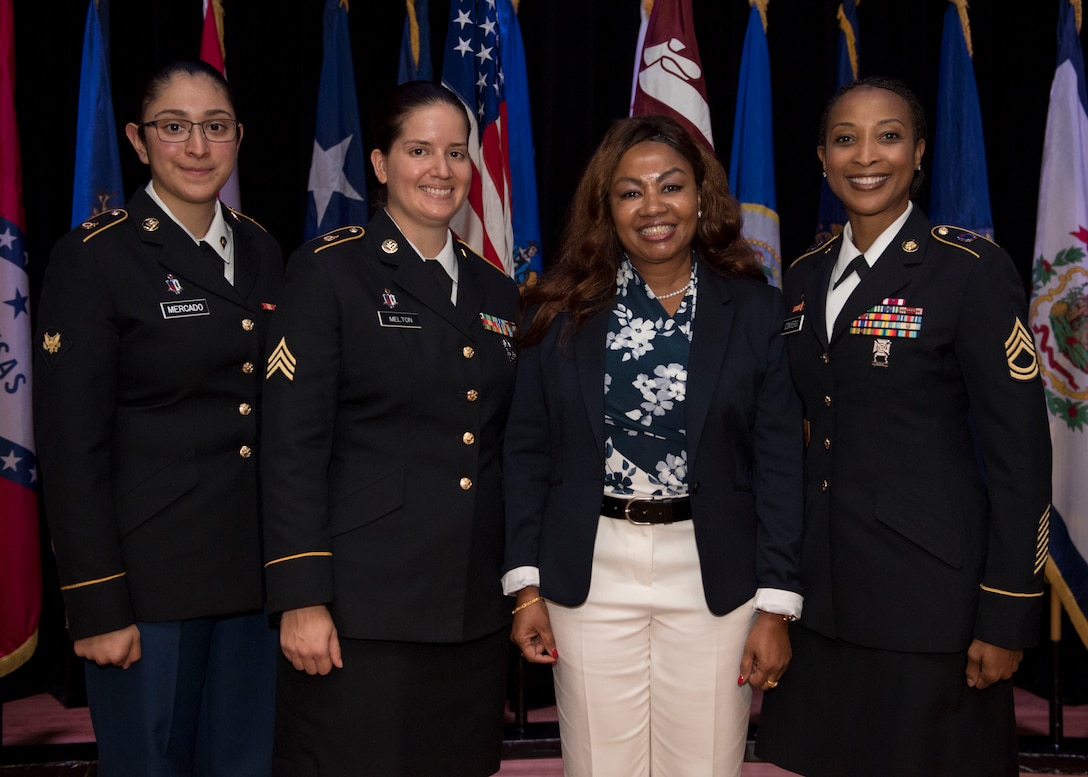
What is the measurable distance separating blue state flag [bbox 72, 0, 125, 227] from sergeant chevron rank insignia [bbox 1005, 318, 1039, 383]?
2718 millimetres

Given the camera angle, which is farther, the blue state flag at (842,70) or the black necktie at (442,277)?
the blue state flag at (842,70)

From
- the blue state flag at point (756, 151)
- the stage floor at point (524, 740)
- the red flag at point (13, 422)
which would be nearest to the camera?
the red flag at point (13, 422)

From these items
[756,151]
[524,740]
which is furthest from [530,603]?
[756,151]

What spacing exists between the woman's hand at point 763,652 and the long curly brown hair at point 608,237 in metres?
0.69

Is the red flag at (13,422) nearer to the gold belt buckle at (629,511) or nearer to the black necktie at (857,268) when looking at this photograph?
the gold belt buckle at (629,511)

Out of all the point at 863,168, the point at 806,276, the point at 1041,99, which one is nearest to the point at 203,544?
the point at 806,276

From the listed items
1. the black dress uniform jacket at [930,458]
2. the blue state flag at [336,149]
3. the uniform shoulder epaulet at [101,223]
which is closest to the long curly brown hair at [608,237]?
the black dress uniform jacket at [930,458]

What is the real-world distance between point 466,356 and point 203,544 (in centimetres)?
63

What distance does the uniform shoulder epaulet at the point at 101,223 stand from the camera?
6.42 feet

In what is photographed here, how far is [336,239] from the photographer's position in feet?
6.56

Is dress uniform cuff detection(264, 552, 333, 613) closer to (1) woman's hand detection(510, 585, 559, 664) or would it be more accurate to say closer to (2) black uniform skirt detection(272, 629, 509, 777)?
(2) black uniform skirt detection(272, 629, 509, 777)

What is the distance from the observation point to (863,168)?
6.69ft

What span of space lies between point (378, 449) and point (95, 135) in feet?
6.61

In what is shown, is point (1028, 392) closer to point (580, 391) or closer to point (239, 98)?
point (580, 391)
